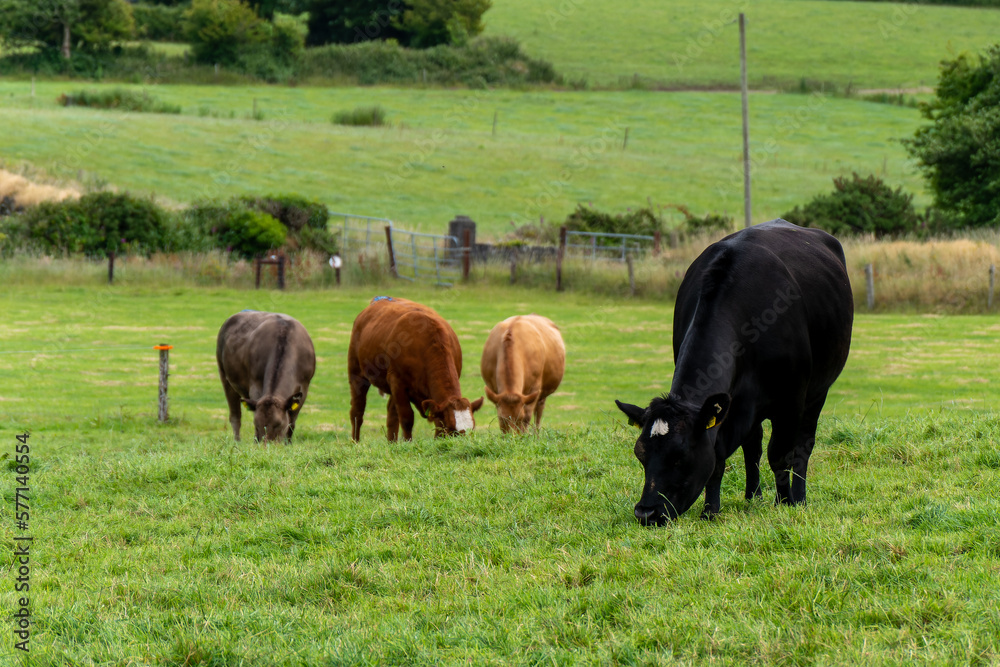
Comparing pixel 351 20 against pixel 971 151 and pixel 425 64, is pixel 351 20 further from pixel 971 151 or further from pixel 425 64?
pixel 971 151

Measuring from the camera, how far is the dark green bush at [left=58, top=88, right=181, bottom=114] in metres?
55.2

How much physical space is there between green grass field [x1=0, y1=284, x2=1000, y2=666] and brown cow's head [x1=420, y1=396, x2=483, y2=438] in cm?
68

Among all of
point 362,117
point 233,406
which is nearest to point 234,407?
point 233,406

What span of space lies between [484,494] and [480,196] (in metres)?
37.0

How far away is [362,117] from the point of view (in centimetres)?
5738

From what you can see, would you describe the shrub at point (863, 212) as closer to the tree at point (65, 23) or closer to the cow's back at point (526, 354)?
the cow's back at point (526, 354)

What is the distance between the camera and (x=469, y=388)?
15.7 metres

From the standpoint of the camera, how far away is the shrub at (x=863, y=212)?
1249 inches

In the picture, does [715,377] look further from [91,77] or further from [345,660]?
[91,77]

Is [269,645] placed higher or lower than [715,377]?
lower

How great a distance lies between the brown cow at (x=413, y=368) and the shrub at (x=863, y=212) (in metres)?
23.2

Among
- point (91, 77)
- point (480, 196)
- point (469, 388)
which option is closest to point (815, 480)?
point (469, 388)

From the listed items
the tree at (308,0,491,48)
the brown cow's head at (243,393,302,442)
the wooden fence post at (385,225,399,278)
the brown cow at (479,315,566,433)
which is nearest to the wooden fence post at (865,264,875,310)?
the wooden fence post at (385,225,399,278)

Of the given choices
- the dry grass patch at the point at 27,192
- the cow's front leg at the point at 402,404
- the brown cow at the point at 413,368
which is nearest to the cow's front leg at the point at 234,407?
the brown cow at the point at 413,368
